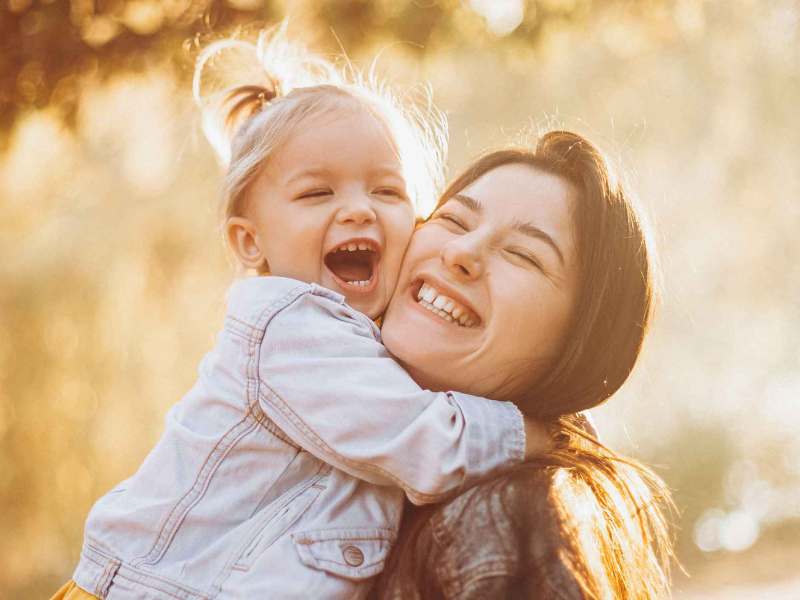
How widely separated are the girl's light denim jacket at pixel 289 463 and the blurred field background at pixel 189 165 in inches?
28.1

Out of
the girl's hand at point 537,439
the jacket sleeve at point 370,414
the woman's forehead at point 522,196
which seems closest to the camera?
the jacket sleeve at point 370,414

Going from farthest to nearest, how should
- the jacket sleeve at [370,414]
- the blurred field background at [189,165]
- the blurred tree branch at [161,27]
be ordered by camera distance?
the blurred field background at [189,165] → the blurred tree branch at [161,27] → the jacket sleeve at [370,414]

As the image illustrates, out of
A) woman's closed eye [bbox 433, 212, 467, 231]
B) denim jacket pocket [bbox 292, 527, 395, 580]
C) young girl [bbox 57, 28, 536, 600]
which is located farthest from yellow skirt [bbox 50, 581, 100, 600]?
woman's closed eye [bbox 433, 212, 467, 231]

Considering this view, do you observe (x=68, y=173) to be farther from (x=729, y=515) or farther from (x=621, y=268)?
(x=729, y=515)

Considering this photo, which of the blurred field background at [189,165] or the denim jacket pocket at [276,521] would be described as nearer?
the denim jacket pocket at [276,521]

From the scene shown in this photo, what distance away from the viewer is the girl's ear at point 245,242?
1786 mm

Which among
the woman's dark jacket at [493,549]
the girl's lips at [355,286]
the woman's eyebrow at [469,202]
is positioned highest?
the woman's eyebrow at [469,202]

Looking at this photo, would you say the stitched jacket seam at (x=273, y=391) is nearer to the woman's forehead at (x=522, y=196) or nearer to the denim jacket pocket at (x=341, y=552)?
the denim jacket pocket at (x=341, y=552)

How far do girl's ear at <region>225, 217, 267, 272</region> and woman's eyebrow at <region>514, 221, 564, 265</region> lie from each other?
1.70 feet

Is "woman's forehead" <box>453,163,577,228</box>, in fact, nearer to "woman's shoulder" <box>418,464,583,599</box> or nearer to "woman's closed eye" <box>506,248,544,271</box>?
"woman's closed eye" <box>506,248,544,271</box>

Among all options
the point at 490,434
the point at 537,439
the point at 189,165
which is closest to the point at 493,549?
the point at 490,434

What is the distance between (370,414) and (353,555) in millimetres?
223

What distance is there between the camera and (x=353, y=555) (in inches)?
55.7

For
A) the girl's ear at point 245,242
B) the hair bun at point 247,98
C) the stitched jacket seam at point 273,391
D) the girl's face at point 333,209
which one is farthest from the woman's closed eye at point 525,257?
the hair bun at point 247,98
